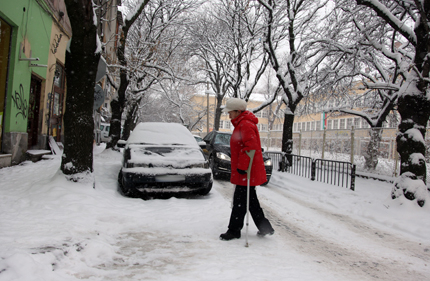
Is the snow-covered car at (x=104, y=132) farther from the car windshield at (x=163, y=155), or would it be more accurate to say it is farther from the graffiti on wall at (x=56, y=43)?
the car windshield at (x=163, y=155)

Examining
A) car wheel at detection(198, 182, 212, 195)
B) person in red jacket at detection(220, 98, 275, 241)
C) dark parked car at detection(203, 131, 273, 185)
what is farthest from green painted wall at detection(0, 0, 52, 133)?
person in red jacket at detection(220, 98, 275, 241)

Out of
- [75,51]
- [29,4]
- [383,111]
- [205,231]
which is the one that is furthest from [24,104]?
[383,111]

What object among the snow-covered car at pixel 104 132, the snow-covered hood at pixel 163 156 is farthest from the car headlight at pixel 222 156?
the snow-covered car at pixel 104 132

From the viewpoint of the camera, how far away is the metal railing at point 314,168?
30.2ft

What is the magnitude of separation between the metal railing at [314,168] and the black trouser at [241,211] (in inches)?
214

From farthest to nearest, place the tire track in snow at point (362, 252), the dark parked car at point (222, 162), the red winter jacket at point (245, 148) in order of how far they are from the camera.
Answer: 1. the dark parked car at point (222, 162)
2. the red winter jacket at point (245, 148)
3. the tire track in snow at point (362, 252)

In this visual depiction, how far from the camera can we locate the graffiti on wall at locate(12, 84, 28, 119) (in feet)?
29.1

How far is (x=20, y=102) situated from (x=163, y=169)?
6.30 m

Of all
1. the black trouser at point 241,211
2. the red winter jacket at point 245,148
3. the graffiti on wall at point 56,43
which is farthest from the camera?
the graffiti on wall at point 56,43

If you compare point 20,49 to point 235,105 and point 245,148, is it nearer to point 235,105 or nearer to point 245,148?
point 235,105

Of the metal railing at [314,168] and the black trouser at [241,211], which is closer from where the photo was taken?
the black trouser at [241,211]

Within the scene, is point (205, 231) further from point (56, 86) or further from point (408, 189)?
point (56, 86)

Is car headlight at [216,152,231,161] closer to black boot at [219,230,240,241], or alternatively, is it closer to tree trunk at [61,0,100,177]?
tree trunk at [61,0,100,177]

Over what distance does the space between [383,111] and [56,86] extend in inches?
591
